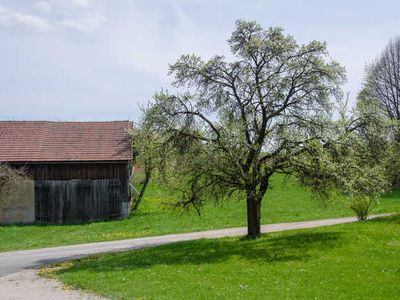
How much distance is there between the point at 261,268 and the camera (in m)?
15.3

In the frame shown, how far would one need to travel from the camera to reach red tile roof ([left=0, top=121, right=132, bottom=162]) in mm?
35500

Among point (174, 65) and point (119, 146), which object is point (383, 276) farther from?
point (119, 146)

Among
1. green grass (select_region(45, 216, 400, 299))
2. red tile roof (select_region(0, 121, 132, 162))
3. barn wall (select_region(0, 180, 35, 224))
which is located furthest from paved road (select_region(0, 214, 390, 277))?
Answer: barn wall (select_region(0, 180, 35, 224))

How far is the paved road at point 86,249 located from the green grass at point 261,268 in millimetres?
1830

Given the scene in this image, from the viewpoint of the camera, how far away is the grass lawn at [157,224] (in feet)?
90.7

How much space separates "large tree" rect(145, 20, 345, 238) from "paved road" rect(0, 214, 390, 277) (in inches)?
198

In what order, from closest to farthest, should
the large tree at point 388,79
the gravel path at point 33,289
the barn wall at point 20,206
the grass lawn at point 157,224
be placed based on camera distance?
the gravel path at point 33,289
the grass lawn at point 157,224
the barn wall at point 20,206
the large tree at point 388,79

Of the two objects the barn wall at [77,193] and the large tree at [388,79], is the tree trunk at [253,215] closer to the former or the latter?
the barn wall at [77,193]

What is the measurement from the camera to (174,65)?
20391 millimetres

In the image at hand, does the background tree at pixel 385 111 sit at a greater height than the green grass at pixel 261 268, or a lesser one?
greater

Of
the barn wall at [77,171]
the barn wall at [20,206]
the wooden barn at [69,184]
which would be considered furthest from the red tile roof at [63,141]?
the barn wall at [20,206]

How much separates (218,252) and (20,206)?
2081cm

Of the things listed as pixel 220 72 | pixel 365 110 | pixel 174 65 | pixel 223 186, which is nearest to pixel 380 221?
pixel 365 110

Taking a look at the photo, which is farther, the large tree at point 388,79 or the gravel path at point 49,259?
the large tree at point 388,79
